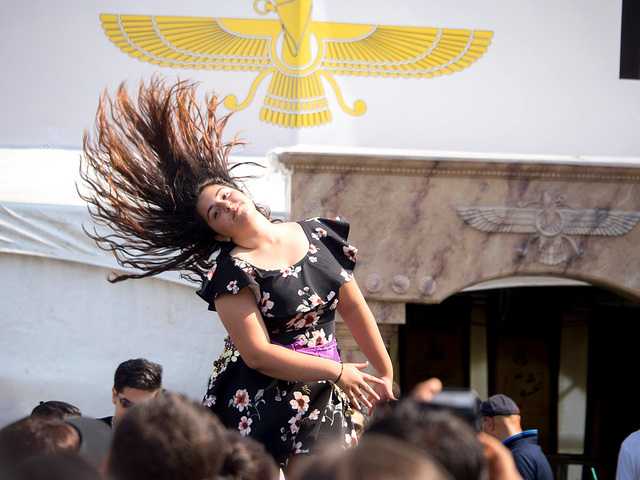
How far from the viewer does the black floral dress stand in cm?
208

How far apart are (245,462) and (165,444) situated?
0.75ft

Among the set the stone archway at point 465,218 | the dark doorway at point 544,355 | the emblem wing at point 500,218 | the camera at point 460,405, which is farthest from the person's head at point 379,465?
the dark doorway at point 544,355

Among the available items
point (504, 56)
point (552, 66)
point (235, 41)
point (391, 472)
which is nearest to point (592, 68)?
point (552, 66)

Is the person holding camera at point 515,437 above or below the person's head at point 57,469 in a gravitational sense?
below

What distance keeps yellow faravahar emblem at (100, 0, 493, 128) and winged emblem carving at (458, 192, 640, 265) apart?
36.9 inches

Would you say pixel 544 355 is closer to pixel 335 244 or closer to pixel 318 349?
pixel 335 244

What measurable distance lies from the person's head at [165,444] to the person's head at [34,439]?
0.08m

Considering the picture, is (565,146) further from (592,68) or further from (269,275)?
(269,275)

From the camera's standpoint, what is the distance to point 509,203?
4.42 m

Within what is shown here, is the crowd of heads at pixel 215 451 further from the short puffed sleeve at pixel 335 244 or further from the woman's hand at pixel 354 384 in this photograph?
the short puffed sleeve at pixel 335 244

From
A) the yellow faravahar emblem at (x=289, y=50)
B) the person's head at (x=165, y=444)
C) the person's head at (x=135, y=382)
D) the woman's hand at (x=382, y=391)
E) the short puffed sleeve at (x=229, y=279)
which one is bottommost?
the person's head at (x=135, y=382)

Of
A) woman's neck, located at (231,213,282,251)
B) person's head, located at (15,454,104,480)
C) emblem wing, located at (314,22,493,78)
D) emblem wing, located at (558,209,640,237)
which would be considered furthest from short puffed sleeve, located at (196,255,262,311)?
emblem wing, located at (558,209,640,237)

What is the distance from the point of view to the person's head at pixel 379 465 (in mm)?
943

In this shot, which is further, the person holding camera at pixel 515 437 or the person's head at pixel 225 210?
the person holding camera at pixel 515 437
